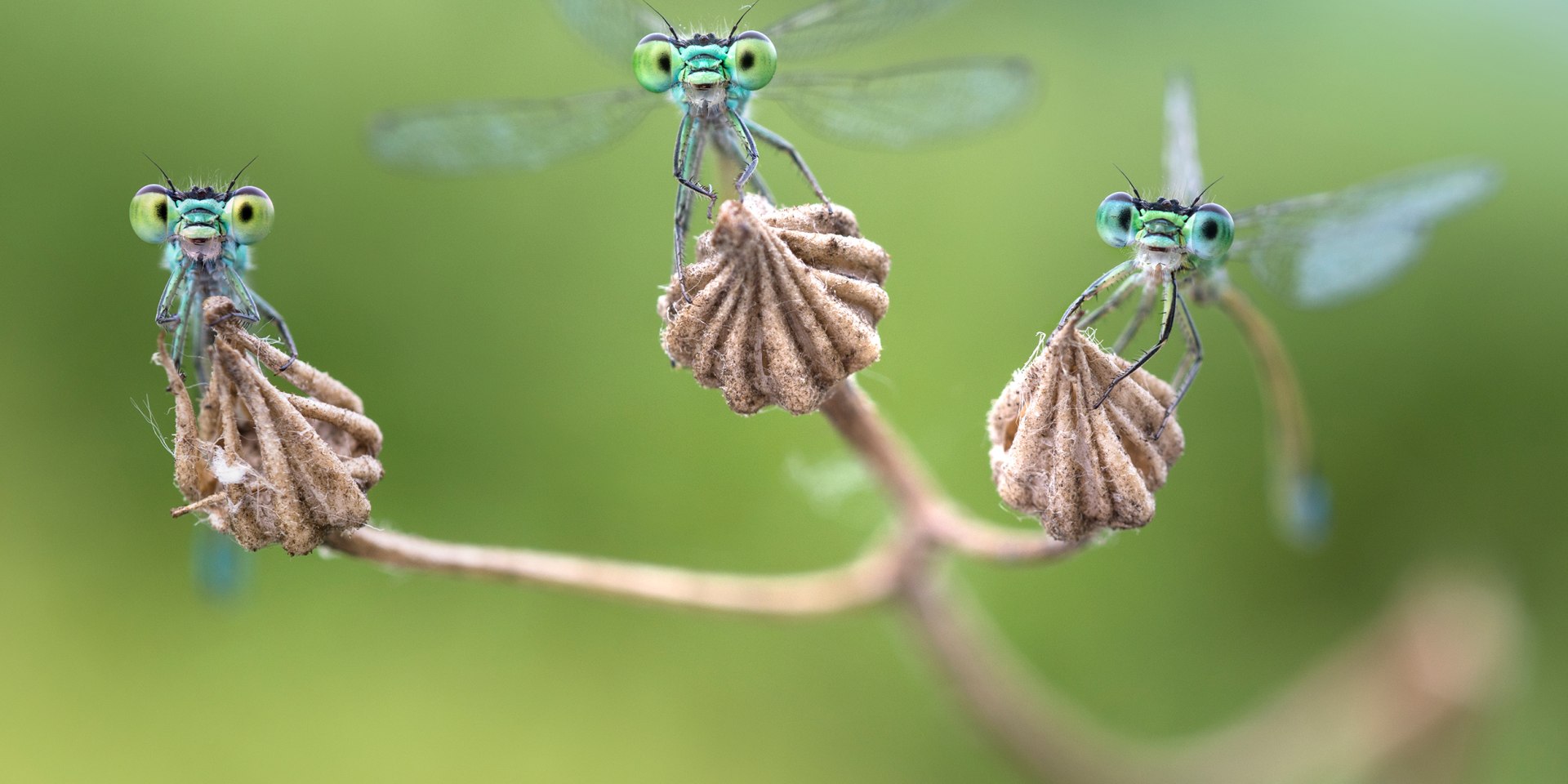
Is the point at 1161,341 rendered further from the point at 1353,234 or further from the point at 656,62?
the point at 1353,234

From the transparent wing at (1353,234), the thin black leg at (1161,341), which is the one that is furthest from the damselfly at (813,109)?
the thin black leg at (1161,341)

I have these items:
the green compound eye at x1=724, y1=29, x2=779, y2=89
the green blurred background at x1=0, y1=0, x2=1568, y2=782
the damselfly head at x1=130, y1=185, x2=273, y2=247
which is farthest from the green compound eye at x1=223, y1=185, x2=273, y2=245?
the green blurred background at x1=0, y1=0, x2=1568, y2=782

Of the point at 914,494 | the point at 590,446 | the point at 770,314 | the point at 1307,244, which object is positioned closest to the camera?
the point at 770,314

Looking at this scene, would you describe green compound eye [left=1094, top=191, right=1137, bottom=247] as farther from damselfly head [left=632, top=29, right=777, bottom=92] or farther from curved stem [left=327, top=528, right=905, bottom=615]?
curved stem [left=327, top=528, right=905, bottom=615]

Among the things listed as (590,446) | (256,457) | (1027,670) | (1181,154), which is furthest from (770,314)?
(1027,670)

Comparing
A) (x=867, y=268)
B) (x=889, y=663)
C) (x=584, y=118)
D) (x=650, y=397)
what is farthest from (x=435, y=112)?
(x=889, y=663)

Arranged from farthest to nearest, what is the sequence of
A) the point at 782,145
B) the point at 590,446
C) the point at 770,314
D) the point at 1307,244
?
the point at 590,446 < the point at 1307,244 < the point at 782,145 < the point at 770,314

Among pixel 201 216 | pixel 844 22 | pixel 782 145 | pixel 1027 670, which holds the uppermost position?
pixel 844 22
